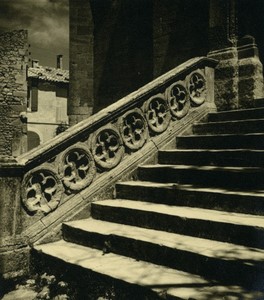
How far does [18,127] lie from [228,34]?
498 inches

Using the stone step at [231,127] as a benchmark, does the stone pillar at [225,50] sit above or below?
above

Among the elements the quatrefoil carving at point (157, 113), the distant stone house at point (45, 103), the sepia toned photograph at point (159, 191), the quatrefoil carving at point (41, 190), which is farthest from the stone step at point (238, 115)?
the distant stone house at point (45, 103)

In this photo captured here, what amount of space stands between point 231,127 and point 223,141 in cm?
42

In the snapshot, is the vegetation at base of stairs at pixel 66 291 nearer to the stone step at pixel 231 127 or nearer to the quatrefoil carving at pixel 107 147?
the quatrefoil carving at pixel 107 147

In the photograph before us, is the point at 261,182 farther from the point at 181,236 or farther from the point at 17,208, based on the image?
the point at 17,208

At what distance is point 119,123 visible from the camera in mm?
4613

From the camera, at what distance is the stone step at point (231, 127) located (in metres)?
4.56

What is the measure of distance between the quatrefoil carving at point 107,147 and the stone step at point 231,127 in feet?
4.54

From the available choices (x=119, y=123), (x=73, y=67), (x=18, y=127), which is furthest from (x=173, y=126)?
(x=18, y=127)

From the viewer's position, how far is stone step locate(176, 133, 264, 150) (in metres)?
4.23

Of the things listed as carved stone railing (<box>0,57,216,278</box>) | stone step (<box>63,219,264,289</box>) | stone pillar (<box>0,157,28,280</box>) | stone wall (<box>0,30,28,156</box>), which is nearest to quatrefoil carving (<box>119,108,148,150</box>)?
carved stone railing (<box>0,57,216,278</box>)

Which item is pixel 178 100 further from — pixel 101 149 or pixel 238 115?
pixel 101 149

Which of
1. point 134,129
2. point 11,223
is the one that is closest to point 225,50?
point 134,129

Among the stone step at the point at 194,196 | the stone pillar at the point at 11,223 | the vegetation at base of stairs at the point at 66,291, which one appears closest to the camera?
the vegetation at base of stairs at the point at 66,291
